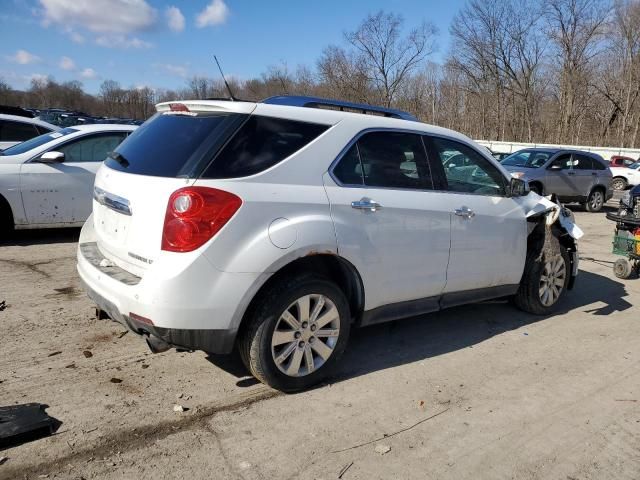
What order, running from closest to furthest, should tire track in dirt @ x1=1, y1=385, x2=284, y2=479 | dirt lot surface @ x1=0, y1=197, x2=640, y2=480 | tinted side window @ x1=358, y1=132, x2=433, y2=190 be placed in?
tire track in dirt @ x1=1, y1=385, x2=284, y2=479 < dirt lot surface @ x1=0, y1=197, x2=640, y2=480 < tinted side window @ x1=358, y1=132, x2=433, y2=190

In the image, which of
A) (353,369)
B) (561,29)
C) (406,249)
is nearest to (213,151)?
(406,249)

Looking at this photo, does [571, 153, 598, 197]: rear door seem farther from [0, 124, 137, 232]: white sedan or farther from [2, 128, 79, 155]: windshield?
Answer: [2, 128, 79, 155]: windshield

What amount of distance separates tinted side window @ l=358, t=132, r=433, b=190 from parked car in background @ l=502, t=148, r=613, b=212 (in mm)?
10892

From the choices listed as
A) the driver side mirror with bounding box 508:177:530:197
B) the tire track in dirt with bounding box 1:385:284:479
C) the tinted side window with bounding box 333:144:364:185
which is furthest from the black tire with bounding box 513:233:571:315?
the tire track in dirt with bounding box 1:385:284:479

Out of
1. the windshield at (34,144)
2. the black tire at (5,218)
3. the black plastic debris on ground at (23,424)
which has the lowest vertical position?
the black plastic debris on ground at (23,424)

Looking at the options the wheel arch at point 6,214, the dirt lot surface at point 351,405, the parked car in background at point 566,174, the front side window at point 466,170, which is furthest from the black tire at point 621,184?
the wheel arch at point 6,214

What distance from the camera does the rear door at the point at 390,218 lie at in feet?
12.1

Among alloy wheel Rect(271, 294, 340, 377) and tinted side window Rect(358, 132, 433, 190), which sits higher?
tinted side window Rect(358, 132, 433, 190)

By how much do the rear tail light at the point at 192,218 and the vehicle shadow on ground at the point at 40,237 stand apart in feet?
17.3

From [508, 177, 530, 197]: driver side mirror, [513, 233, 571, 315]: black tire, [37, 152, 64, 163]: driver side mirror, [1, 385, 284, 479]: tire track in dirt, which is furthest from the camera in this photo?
[37, 152, 64, 163]: driver side mirror

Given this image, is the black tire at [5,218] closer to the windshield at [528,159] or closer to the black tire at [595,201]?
the windshield at [528,159]

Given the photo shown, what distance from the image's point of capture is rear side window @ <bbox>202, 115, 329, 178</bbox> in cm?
325

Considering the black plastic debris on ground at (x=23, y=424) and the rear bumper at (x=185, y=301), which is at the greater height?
the rear bumper at (x=185, y=301)

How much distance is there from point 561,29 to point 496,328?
4630 centimetres
